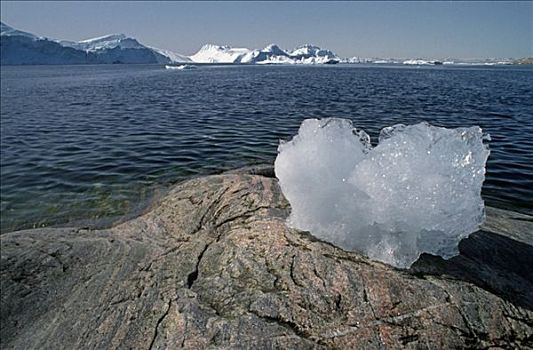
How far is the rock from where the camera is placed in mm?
3264

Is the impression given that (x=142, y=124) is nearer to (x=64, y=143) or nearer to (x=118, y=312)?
(x=64, y=143)

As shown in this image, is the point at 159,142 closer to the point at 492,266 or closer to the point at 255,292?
the point at 255,292

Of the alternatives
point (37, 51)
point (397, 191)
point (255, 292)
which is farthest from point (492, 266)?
point (37, 51)

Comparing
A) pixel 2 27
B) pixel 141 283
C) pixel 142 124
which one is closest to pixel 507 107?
pixel 142 124

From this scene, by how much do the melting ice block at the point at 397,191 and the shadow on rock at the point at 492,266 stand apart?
151 millimetres

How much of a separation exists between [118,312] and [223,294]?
121 cm

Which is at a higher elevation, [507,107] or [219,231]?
[219,231]

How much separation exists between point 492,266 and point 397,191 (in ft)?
4.84

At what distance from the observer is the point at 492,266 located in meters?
4.09

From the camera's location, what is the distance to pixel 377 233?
4.00 meters

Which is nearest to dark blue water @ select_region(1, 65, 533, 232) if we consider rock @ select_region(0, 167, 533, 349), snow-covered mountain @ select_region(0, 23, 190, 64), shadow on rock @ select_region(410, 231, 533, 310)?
rock @ select_region(0, 167, 533, 349)

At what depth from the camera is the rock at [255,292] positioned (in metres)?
3.26

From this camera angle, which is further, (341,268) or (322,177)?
(322,177)

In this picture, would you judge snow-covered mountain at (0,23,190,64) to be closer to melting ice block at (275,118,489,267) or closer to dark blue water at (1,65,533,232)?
dark blue water at (1,65,533,232)
